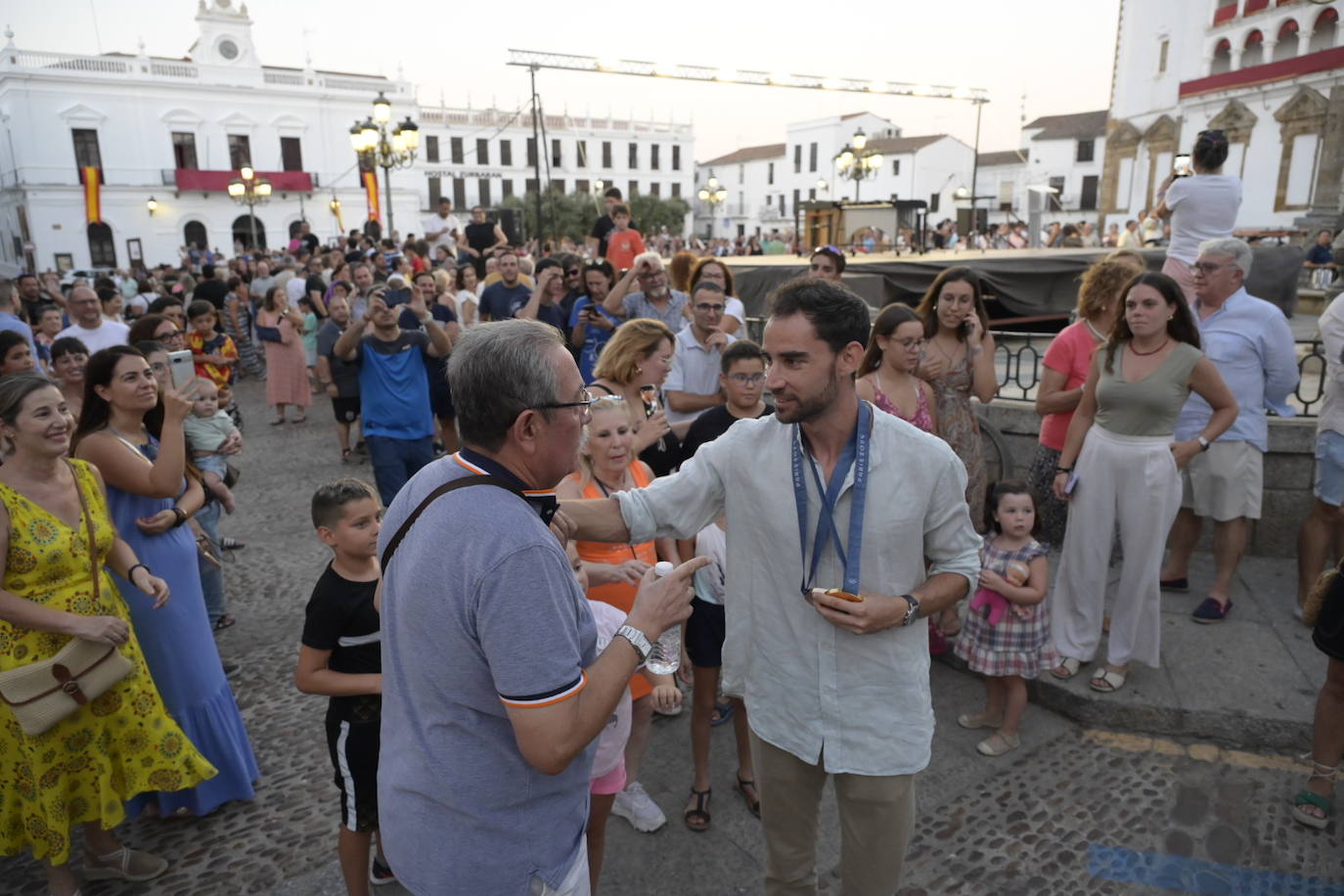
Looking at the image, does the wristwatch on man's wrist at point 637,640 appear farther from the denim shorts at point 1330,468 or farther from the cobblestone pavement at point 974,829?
the denim shorts at point 1330,468

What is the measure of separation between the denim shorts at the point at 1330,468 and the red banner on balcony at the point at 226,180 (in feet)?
146

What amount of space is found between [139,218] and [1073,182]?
170ft

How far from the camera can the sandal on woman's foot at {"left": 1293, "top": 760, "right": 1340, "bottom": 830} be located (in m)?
3.17

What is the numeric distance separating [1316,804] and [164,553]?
4701mm

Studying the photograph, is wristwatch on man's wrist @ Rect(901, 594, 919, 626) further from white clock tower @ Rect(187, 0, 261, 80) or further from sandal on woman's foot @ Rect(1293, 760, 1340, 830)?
white clock tower @ Rect(187, 0, 261, 80)

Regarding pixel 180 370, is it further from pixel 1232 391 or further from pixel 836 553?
pixel 1232 391

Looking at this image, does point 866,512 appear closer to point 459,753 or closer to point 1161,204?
point 459,753

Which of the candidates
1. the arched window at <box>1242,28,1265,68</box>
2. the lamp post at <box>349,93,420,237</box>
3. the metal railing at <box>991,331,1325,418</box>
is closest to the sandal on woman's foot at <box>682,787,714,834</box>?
the metal railing at <box>991,331,1325,418</box>

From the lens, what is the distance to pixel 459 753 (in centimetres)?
157

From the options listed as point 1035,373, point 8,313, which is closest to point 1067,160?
point 1035,373

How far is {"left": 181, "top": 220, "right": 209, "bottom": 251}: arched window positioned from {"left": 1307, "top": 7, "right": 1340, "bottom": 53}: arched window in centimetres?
4750

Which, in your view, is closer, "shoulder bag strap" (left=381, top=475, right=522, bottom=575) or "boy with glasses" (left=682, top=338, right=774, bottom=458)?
"shoulder bag strap" (left=381, top=475, right=522, bottom=575)

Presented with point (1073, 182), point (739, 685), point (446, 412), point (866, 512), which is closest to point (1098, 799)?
point (739, 685)

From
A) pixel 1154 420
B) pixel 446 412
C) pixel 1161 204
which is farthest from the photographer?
pixel 446 412
